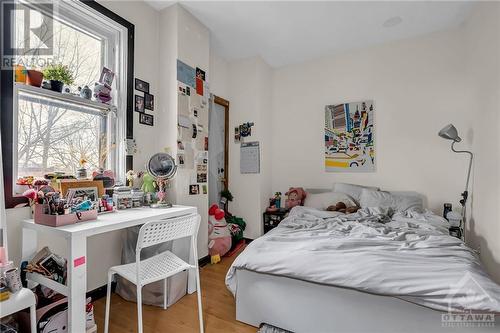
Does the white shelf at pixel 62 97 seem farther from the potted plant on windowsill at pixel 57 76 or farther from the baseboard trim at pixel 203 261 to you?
the baseboard trim at pixel 203 261

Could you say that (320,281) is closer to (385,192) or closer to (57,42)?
(385,192)

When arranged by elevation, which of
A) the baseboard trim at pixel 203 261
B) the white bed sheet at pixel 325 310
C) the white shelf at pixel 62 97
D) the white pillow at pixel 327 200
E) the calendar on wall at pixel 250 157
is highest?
the white shelf at pixel 62 97

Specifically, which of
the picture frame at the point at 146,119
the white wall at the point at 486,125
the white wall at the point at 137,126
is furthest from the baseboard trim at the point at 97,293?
the white wall at the point at 486,125

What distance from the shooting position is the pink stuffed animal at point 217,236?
279 cm

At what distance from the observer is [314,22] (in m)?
2.67

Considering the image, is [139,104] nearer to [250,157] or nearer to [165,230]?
[165,230]

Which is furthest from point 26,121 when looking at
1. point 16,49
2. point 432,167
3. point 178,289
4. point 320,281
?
point 432,167

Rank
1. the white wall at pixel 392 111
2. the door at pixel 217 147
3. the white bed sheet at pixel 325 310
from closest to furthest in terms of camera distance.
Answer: the white bed sheet at pixel 325 310
the white wall at pixel 392 111
the door at pixel 217 147

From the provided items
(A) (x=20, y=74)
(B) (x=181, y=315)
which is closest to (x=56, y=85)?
(A) (x=20, y=74)

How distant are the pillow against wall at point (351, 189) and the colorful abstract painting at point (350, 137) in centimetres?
22

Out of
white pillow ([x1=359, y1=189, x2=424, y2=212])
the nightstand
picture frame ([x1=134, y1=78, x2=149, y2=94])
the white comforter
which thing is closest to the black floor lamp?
white pillow ([x1=359, y1=189, x2=424, y2=212])

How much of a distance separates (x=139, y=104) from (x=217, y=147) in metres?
1.33

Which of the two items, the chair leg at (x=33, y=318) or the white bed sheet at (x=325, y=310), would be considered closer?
the chair leg at (x=33, y=318)

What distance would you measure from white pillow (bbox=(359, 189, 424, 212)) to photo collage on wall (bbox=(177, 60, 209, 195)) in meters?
1.88
